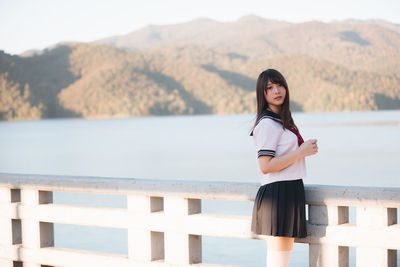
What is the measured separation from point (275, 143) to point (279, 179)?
14 cm

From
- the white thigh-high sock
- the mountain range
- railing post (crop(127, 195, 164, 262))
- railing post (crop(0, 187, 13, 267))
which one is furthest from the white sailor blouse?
the mountain range

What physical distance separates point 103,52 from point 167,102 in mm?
24294

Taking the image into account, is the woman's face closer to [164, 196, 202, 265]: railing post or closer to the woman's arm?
the woman's arm

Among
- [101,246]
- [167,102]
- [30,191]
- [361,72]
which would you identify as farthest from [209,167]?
[361,72]

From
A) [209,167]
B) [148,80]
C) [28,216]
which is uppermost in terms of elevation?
[148,80]

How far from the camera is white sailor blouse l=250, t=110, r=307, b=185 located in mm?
2307

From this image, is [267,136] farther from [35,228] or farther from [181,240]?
[35,228]

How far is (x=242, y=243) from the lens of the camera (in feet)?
23.5

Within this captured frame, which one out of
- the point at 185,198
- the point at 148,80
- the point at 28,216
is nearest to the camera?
the point at 185,198

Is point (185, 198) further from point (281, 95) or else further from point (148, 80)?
point (148, 80)

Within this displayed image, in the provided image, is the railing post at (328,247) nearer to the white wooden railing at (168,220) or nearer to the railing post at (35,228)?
the white wooden railing at (168,220)

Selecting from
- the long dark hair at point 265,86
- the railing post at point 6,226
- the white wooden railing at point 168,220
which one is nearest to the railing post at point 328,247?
the white wooden railing at point 168,220

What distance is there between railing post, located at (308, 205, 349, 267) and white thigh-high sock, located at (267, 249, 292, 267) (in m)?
0.11

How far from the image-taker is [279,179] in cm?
233
